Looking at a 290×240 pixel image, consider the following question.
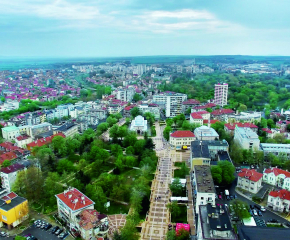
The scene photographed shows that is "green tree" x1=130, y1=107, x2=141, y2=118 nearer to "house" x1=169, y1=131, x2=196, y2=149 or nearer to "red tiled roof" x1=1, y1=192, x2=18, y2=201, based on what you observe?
"house" x1=169, y1=131, x2=196, y2=149

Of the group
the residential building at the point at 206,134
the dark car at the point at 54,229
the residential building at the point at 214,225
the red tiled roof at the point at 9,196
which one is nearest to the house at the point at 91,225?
the dark car at the point at 54,229

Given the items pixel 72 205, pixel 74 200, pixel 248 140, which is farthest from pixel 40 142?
pixel 248 140

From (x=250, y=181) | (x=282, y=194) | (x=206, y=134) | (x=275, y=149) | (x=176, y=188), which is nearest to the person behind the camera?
(x=282, y=194)

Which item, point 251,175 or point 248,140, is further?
point 248,140

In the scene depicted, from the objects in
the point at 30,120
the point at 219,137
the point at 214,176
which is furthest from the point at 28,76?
the point at 214,176

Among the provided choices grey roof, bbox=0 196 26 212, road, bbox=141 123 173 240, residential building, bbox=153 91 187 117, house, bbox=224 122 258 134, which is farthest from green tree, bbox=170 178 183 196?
residential building, bbox=153 91 187 117

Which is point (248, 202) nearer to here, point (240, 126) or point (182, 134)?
point (182, 134)
